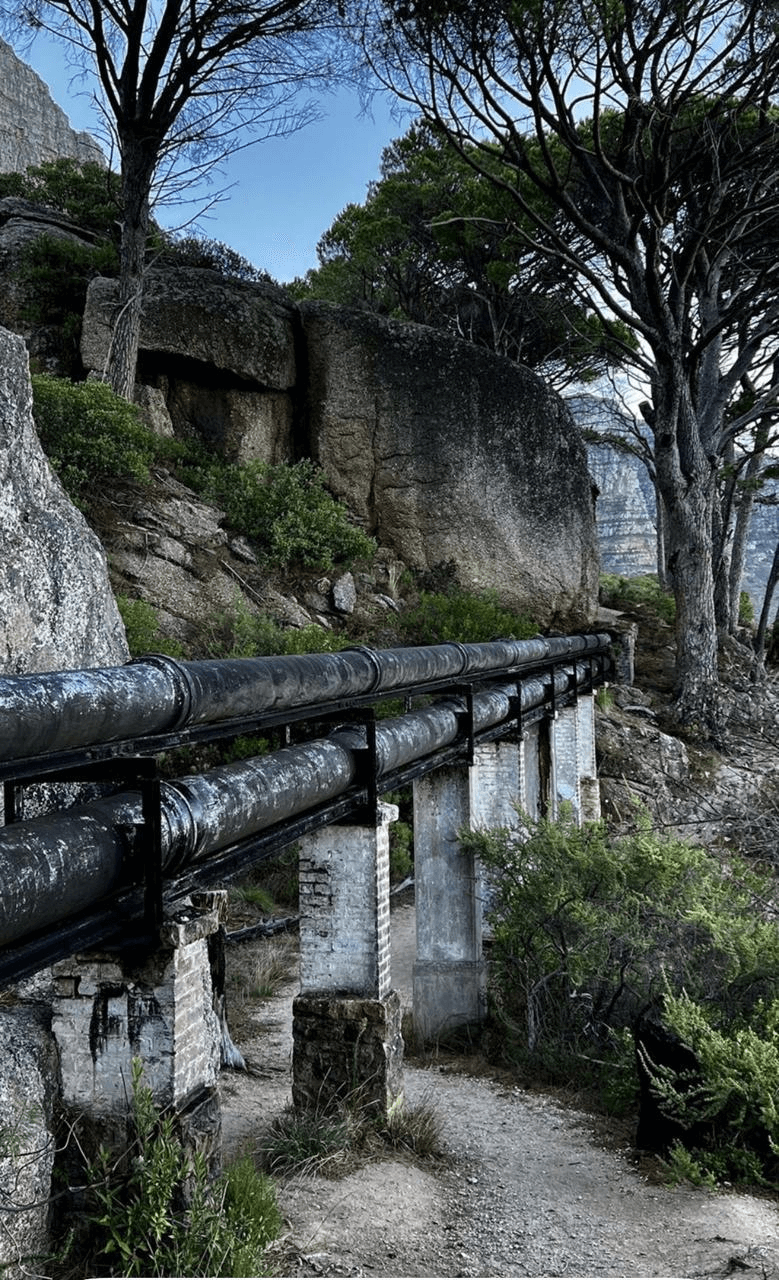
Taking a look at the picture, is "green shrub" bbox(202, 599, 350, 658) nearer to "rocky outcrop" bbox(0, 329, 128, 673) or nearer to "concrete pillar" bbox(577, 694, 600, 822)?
"concrete pillar" bbox(577, 694, 600, 822)

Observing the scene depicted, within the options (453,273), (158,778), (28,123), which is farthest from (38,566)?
(28,123)

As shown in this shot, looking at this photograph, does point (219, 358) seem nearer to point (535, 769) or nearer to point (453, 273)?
point (535, 769)

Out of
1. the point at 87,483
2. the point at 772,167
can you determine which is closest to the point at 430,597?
the point at 87,483

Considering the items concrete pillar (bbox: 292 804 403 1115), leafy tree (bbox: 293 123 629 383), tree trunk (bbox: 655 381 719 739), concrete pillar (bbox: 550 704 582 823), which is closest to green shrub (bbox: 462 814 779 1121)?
concrete pillar (bbox: 292 804 403 1115)

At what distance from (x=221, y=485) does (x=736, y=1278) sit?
12244mm

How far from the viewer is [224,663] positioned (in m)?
4.30

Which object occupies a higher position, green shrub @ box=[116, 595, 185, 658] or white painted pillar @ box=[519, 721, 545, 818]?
green shrub @ box=[116, 595, 185, 658]

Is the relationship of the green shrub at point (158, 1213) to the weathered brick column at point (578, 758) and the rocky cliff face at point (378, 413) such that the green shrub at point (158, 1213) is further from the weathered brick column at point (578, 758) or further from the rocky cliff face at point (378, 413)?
the rocky cliff face at point (378, 413)

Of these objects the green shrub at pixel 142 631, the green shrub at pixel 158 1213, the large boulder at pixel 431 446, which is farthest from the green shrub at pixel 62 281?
the green shrub at pixel 158 1213

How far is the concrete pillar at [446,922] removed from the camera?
818 centimetres

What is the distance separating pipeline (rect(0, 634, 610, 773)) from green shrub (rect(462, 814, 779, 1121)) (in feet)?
7.89

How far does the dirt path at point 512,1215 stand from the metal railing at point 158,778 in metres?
1.85

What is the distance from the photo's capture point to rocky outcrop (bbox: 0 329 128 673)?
6.18m

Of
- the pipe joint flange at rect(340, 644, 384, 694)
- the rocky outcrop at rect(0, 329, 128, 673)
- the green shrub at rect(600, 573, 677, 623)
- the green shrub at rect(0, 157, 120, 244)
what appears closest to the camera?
the pipe joint flange at rect(340, 644, 384, 694)
